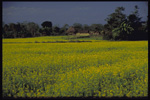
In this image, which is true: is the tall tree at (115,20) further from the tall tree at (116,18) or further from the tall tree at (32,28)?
the tall tree at (32,28)

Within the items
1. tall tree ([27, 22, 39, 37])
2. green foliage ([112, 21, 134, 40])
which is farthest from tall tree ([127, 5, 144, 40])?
tall tree ([27, 22, 39, 37])

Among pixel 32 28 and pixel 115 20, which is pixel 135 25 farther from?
pixel 32 28

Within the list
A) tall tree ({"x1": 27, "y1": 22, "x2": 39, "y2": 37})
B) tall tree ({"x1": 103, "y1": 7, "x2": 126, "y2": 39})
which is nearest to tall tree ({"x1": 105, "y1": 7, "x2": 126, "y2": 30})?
tall tree ({"x1": 103, "y1": 7, "x2": 126, "y2": 39})

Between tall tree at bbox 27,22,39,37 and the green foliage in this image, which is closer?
the green foliage

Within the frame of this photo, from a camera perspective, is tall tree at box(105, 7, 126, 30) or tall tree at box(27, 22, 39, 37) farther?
tall tree at box(27, 22, 39, 37)

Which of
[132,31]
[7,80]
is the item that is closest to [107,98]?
[7,80]

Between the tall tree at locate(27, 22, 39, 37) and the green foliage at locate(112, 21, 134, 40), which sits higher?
the tall tree at locate(27, 22, 39, 37)

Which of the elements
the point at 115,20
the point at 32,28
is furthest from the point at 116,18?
the point at 32,28

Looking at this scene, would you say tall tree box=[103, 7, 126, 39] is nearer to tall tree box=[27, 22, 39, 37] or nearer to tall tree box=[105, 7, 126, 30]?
tall tree box=[105, 7, 126, 30]

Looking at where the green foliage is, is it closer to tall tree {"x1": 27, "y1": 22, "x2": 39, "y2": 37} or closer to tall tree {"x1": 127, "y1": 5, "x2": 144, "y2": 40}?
tall tree {"x1": 127, "y1": 5, "x2": 144, "y2": 40}

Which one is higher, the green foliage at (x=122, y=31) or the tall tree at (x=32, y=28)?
the tall tree at (x=32, y=28)

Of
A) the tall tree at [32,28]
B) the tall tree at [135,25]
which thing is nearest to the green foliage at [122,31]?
the tall tree at [135,25]

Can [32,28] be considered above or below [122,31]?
above

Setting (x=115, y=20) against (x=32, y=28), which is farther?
(x=32, y=28)
